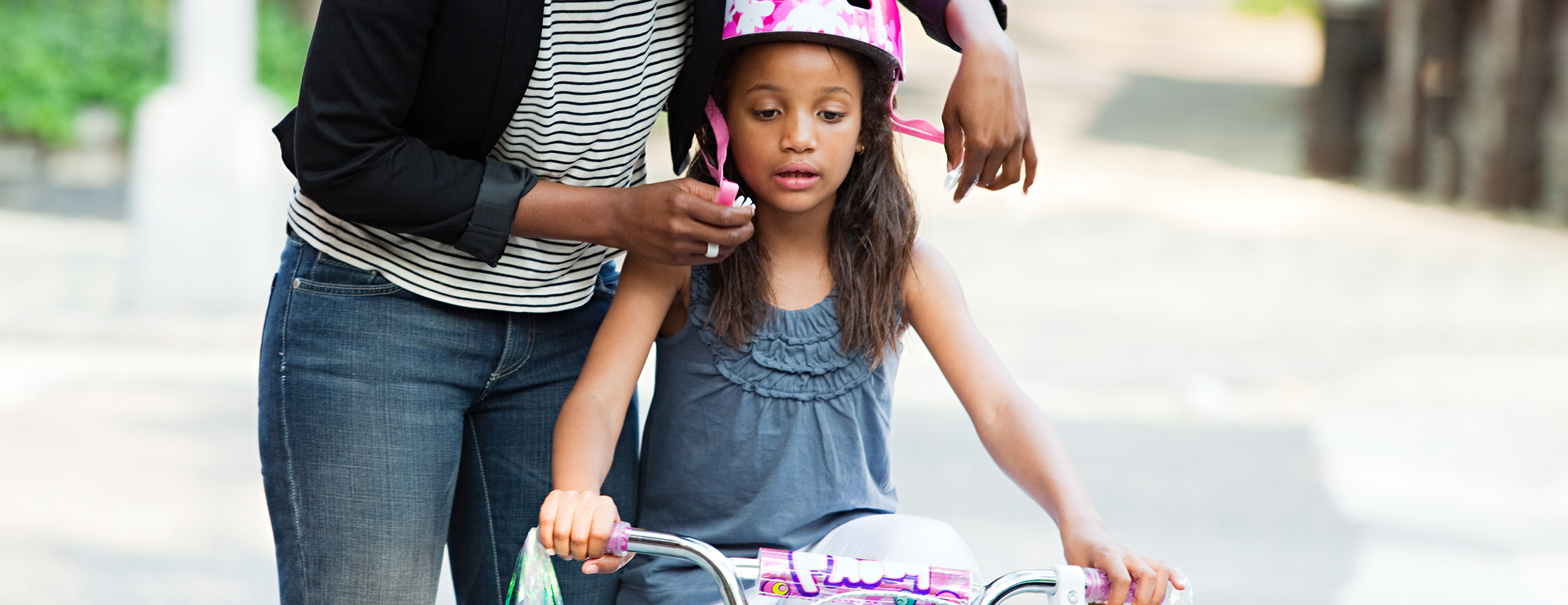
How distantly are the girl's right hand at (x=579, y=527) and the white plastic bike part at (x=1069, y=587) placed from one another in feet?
1.58

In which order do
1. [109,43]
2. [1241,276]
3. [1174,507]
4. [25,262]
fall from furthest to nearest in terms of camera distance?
[109,43] → [1241,276] → [25,262] → [1174,507]

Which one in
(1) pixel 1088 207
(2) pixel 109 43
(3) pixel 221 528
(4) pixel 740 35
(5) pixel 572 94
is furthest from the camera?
(2) pixel 109 43

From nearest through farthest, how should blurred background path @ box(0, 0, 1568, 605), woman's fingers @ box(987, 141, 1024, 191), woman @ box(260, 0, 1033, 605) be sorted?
woman @ box(260, 0, 1033, 605)
woman's fingers @ box(987, 141, 1024, 191)
blurred background path @ box(0, 0, 1568, 605)

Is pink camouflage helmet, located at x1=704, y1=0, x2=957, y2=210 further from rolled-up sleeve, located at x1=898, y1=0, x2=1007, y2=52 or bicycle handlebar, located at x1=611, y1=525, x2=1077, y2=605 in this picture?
bicycle handlebar, located at x1=611, y1=525, x2=1077, y2=605

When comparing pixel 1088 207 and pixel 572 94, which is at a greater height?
pixel 572 94

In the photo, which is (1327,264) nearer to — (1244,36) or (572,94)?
(572,94)

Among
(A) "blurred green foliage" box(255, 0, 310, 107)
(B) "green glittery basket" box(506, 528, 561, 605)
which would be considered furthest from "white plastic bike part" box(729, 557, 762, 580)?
(A) "blurred green foliage" box(255, 0, 310, 107)

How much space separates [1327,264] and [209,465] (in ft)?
18.7

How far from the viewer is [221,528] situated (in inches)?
159

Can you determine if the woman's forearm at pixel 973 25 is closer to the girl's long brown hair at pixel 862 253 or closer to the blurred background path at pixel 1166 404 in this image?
the girl's long brown hair at pixel 862 253

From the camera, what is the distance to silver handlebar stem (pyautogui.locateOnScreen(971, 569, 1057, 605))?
5.12ft

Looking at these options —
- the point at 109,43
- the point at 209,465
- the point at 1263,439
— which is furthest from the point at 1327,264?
the point at 109,43

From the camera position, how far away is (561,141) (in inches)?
71.1

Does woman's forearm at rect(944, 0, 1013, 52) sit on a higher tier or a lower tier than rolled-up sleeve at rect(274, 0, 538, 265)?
higher
